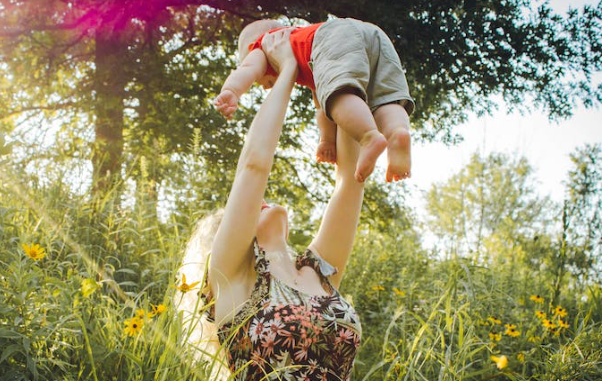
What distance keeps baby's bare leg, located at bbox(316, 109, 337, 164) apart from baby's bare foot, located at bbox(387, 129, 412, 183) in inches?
20.2

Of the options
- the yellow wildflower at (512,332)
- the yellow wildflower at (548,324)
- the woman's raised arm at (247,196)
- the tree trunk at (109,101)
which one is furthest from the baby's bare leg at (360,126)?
the tree trunk at (109,101)

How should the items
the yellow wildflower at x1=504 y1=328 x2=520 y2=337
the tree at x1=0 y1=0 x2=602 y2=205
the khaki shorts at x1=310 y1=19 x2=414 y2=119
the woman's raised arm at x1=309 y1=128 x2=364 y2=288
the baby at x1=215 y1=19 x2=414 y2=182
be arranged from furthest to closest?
the tree at x1=0 y1=0 x2=602 y2=205 → the yellow wildflower at x1=504 y1=328 x2=520 y2=337 → the woman's raised arm at x1=309 y1=128 x2=364 y2=288 → the khaki shorts at x1=310 y1=19 x2=414 y2=119 → the baby at x1=215 y1=19 x2=414 y2=182

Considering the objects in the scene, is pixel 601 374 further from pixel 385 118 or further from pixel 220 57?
pixel 220 57

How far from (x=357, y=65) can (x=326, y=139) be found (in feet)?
1.45

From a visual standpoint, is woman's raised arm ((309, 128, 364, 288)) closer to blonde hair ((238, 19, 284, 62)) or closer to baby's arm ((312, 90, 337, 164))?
baby's arm ((312, 90, 337, 164))

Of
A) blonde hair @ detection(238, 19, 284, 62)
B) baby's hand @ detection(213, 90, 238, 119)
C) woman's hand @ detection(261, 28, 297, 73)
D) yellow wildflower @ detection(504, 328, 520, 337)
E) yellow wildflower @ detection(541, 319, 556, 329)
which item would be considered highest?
blonde hair @ detection(238, 19, 284, 62)

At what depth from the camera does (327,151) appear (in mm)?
2232

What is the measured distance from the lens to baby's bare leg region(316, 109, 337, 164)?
219 cm

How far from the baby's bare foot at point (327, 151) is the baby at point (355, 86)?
17 millimetres

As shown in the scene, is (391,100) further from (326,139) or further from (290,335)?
(290,335)

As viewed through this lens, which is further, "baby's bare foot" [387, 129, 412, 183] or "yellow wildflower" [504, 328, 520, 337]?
"yellow wildflower" [504, 328, 520, 337]

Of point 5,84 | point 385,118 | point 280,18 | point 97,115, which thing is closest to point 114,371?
point 385,118

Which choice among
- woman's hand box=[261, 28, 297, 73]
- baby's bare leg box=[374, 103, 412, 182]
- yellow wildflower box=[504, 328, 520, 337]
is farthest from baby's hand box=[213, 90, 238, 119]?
yellow wildflower box=[504, 328, 520, 337]

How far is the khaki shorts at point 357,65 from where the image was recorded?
182cm
